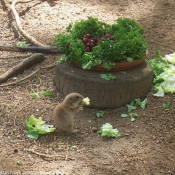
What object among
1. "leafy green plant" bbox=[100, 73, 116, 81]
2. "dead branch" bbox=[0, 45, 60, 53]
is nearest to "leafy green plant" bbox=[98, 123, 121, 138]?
"leafy green plant" bbox=[100, 73, 116, 81]

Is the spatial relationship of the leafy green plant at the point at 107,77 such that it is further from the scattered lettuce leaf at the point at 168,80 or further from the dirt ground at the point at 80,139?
the scattered lettuce leaf at the point at 168,80

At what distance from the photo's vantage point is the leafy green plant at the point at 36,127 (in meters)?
4.46

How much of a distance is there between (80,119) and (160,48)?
235 centimetres

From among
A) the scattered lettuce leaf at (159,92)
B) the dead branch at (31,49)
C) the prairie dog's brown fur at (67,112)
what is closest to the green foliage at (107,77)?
the prairie dog's brown fur at (67,112)

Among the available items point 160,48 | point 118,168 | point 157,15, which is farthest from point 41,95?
point 157,15

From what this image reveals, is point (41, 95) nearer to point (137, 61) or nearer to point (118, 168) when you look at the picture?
point (137, 61)

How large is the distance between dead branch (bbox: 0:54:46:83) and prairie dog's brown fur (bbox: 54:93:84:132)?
4.80 feet

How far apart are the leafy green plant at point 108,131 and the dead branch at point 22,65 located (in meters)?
1.77

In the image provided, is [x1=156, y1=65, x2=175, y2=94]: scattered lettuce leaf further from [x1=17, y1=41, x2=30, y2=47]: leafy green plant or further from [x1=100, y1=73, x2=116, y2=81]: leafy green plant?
[x1=17, y1=41, x2=30, y2=47]: leafy green plant

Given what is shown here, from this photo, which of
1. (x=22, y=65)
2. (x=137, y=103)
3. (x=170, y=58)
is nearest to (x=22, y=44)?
(x=22, y=65)

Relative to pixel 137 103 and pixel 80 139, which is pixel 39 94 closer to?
pixel 80 139

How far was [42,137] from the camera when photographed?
4469 mm

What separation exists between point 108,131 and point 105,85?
625mm

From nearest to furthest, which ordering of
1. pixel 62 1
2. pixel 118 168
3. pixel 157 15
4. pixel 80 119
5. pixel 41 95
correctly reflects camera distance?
pixel 118 168, pixel 80 119, pixel 41 95, pixel 157 15, pixel 62 1
